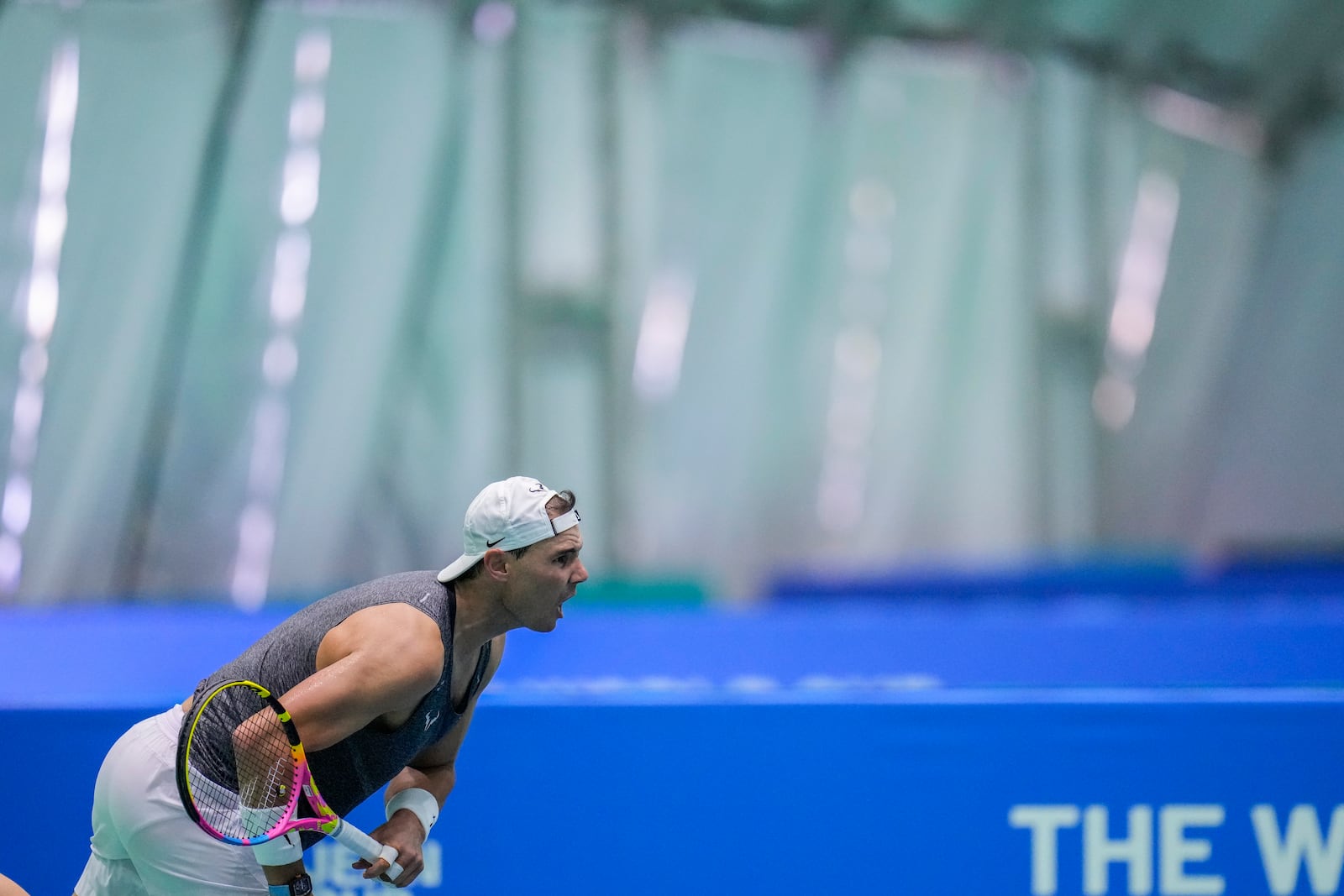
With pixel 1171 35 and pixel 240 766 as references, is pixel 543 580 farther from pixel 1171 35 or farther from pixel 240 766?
pixel 1171 35

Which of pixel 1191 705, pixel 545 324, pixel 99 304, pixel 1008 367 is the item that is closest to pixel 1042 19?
pixel 1008 367

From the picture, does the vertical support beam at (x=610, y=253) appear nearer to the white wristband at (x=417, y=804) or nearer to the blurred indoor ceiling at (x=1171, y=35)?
the blurred indoor ceiling at (x=1171, y=35)

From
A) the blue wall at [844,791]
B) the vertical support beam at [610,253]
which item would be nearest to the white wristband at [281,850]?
the blue wall at [844,791]

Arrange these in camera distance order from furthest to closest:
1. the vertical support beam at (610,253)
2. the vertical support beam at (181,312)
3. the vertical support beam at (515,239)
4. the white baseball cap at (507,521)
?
the vertical support beam at (610,253) → the vertical support beam at (515,239) → the vertical support beam at (181,312) → the white baseball cap at (507,521)

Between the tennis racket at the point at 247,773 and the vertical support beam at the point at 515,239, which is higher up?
the vertical support beam at the point at 515,239

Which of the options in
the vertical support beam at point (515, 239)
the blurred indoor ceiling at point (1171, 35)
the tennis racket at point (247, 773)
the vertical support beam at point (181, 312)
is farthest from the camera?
the blurred indoor ceiling at point (1171, 35)

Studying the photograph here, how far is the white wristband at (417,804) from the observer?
5.44 feet

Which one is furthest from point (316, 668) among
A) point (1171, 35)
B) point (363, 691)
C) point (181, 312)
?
point (1171, 35)

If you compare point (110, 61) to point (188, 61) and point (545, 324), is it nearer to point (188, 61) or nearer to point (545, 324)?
point (188, 61)

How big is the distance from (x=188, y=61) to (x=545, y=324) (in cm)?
215

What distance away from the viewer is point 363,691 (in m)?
1.40

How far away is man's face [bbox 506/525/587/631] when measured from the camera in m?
1.57

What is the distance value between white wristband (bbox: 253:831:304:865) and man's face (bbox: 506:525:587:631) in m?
0.38

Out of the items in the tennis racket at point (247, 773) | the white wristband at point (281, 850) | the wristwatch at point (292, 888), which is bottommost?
the wristwatch at point (292, 888)
